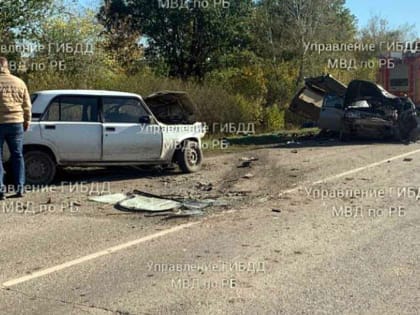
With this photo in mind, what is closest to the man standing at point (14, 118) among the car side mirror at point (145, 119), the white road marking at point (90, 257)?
the car side mirror at point (145, 119)

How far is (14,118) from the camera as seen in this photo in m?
8.95

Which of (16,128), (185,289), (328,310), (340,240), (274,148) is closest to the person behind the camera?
(328,310)

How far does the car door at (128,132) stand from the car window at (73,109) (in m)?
0.20

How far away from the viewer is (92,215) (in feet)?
26.1

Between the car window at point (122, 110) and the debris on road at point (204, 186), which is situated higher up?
the car window at point (122, 110)

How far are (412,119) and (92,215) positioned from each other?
42.1 feet

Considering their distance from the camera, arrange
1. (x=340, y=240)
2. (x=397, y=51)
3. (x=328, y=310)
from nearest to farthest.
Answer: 1. (x=328, y=310)
2. (x=340, y=240)
3. (x=397, y=51)

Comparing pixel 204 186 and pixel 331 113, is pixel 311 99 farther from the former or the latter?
pixel 204 186

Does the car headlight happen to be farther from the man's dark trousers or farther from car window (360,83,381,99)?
the man's dark trousers

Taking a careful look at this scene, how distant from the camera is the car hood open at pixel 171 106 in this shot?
12352 mm

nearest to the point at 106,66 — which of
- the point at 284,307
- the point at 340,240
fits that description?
the point at 340,240

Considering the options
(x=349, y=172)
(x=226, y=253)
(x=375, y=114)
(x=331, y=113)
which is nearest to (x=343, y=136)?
(x=331, y=113)

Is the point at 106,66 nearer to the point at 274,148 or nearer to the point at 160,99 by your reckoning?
the point at 274,148

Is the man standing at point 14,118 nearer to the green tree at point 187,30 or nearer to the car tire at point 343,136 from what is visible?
the car tire at point 343,136
